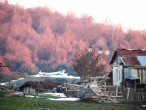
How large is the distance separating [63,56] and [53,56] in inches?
314

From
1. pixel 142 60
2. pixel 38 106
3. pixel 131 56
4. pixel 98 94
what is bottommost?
pixel 38 106

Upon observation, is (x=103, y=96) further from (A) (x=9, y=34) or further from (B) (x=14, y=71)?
(B) (x=14, y=71)

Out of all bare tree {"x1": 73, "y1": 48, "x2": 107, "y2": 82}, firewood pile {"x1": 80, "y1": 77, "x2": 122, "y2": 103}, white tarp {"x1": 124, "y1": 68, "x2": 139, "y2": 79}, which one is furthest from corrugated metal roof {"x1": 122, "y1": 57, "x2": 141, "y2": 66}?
bare tree {"x1": 73, "y1": 48, "x2": 107, "y2": 82}

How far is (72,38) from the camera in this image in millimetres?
96500

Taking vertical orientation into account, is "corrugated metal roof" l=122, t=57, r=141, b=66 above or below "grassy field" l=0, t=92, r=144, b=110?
above

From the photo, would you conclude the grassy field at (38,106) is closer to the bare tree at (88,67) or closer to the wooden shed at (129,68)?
the wooden shed at (129,68)

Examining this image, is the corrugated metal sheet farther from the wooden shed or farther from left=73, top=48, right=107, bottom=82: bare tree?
left=73, top=48, right=107, bottom=82: bare tree

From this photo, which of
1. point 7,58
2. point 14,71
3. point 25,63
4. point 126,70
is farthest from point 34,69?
point 126,70

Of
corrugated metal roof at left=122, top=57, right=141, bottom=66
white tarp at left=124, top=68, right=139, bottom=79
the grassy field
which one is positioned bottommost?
the grassy field

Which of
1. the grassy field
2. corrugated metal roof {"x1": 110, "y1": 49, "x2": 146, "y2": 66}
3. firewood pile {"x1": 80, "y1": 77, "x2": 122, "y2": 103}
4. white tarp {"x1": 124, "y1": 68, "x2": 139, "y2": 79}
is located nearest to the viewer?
the grassy field

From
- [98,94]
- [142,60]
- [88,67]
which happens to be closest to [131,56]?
[142,60]

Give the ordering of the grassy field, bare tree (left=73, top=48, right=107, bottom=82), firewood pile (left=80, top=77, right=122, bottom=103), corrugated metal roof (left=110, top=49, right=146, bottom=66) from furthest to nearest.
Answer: bare tree (left=73, top=48, right=107, bottom=82) → corrugated metal roof (left=110, top=49, right=146, bottom=66) → firewood pile (left=80, top=77, right=122, bottom=103) → the grassy field

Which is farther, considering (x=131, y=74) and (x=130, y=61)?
(x=130, y=61)

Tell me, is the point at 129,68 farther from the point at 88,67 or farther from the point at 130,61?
the point at 88,67
